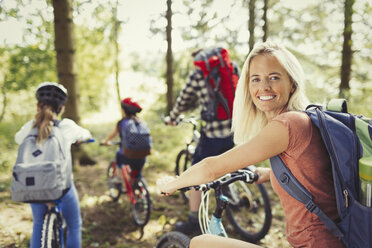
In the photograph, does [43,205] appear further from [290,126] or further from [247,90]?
[290,126]

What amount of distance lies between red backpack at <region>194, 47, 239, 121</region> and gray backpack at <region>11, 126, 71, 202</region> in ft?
6.35

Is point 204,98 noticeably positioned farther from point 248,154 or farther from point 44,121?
point 248,154

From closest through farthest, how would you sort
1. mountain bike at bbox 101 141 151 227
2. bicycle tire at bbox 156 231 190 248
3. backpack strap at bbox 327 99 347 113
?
backpack strap at bbox 327 99 347 113
bicycle tire at bbox 156 231 190 248
mountain bike at bbox 101 141 151 227

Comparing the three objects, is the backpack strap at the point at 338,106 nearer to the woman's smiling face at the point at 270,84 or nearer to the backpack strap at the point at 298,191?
the woman's smiling face at the point at 270,84

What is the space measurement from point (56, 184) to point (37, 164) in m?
0.26

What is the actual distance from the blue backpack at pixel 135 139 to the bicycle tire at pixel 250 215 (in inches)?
57.7

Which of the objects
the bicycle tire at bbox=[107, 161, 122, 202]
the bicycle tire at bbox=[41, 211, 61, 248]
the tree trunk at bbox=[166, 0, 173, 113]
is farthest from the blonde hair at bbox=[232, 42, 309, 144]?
the tree trunk at bbox=[166, 0, 173, 113]

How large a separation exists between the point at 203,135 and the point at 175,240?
1.71 meters

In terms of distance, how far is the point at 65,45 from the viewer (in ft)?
18.3

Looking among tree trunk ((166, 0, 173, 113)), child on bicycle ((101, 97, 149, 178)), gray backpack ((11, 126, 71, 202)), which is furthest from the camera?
tree trunk ((166, 0, 173, 113))

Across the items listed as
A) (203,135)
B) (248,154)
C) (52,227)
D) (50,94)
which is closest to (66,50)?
(50,94)

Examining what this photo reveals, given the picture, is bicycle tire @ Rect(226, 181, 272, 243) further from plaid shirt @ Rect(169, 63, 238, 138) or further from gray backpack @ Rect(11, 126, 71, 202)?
gray backpack @ Rect(11, 126, 71, 202)

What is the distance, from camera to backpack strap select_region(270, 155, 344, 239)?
1300 millimetres

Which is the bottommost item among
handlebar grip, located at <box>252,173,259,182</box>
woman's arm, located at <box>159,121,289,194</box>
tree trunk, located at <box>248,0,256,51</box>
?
handlebar grip, located at <box>252,173,259,182</box>
